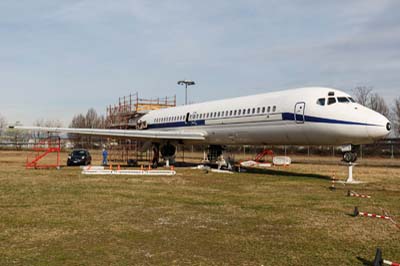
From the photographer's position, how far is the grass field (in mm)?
6883

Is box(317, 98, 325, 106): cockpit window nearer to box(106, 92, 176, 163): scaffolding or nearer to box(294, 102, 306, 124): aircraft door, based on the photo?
box(294, 102, 306, 124): aircraft door

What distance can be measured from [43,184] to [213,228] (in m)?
10.5

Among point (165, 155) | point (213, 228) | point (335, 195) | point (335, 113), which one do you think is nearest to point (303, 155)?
point (165, 155)

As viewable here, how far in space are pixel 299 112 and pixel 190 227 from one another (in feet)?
38.1

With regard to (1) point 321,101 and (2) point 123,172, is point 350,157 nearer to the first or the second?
(1) point 321,101

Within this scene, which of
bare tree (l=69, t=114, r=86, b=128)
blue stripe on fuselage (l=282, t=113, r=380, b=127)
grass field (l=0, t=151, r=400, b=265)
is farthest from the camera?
bare tree (l=69, t=114, r=86, b=128)

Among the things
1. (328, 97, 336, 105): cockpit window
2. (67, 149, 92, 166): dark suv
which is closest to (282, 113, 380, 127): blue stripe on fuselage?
(328, 97, 336, 105): cockpit window

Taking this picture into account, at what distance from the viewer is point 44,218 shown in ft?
32.5

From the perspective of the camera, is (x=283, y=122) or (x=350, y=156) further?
(x=283, y=122)

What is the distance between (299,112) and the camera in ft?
63.1

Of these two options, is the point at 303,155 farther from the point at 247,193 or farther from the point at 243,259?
the point at 243,259

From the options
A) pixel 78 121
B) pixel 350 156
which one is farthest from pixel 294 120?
pixel 78 121

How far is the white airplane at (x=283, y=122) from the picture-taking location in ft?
57.8

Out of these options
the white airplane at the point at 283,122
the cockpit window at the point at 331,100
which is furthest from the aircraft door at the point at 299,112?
the cockpit window at the point at 331,100
